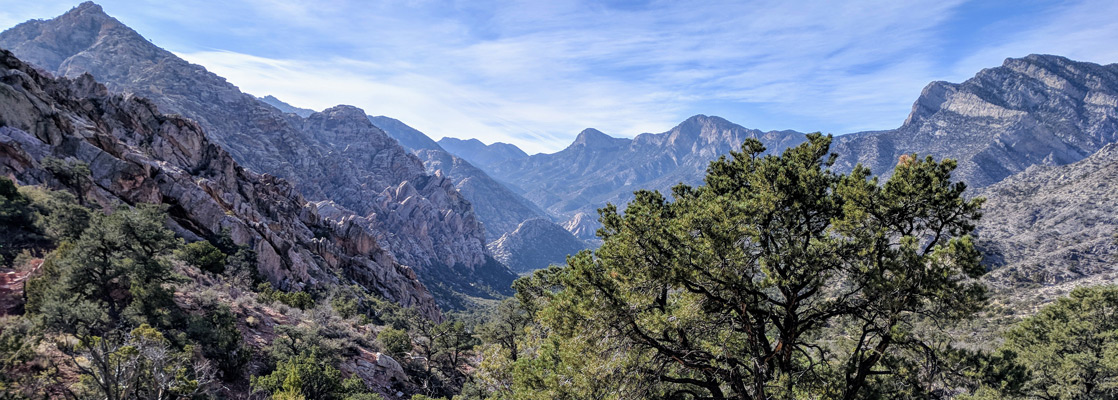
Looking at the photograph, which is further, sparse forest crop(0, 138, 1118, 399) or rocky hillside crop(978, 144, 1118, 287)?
rocky hillside crop(978, 144, 1118, 287)

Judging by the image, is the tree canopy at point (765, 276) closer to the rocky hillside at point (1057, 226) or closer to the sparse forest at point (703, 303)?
the sparse forest at point (703, 303)

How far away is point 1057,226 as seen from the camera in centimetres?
13625

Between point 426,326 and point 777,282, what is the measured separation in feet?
158

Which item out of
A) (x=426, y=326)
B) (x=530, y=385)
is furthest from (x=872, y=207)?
(x=426, y=326)

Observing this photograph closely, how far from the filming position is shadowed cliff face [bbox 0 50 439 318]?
47281 millimetres

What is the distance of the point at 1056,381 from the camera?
2462 centimetres

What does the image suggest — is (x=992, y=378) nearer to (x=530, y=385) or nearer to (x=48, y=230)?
(x=530, y=385)

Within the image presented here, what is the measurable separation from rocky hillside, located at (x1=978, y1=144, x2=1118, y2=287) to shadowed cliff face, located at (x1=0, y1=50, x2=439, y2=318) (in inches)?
4908

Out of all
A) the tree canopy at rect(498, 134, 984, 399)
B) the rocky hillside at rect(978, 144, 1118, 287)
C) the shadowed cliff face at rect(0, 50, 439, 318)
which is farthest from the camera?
the rocky hillside at rect(978, 144, 1118, 287)

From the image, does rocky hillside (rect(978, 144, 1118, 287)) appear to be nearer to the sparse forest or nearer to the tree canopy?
the sparse forest

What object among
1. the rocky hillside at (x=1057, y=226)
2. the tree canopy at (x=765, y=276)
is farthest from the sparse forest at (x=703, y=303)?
the rocky hillside at (x=1057, y=226)

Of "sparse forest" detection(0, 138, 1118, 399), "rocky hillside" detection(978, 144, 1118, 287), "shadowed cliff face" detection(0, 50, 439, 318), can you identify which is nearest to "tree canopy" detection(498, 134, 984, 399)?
"sparse forest" detection(0, 138, 1118, 399)

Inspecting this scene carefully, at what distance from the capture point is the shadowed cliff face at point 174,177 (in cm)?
4728

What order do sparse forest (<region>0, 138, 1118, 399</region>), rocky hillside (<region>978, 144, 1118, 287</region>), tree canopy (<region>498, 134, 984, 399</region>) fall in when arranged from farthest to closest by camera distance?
rocky hillside (<region>978, 144, 1118, 287</region>)
sparse forest (<region>0, 138, 1118, 399</region>)
tree canopy (<region>498, 134, 984, 399</region>)
